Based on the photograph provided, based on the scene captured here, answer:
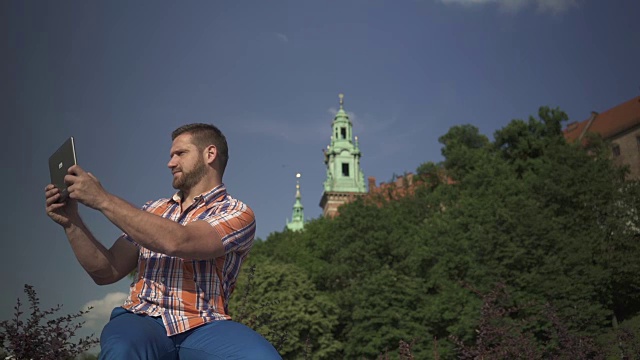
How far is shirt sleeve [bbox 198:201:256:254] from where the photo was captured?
298 cm

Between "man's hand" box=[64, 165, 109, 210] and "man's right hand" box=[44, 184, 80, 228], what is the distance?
307 millimetres

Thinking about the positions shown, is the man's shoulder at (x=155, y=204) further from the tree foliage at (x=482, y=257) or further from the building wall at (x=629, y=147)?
the building wall at (x=629, y=147)

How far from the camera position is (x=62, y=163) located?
304 cm

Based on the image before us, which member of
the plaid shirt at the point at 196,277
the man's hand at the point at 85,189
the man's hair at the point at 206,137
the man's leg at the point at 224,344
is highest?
the man's hair at the point at 206,137

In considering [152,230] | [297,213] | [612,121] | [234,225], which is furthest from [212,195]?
[297,213]

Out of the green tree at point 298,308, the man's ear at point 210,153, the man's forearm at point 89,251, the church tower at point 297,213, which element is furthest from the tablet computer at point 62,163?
the church tower at point 297,213

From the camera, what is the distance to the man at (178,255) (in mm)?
2721

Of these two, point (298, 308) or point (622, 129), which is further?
point (622, 129)

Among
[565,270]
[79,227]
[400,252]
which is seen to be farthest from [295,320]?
[79,227]

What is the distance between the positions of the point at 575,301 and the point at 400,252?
8945 mm

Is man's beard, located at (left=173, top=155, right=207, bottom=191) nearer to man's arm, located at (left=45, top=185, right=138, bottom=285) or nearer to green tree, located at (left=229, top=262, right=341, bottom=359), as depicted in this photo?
man's arm, located at (left=45, top=185, right=138, bottom=285)

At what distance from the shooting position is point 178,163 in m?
3.28

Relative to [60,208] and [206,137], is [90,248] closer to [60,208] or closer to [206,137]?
[60,208]

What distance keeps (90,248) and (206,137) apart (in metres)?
0.79
